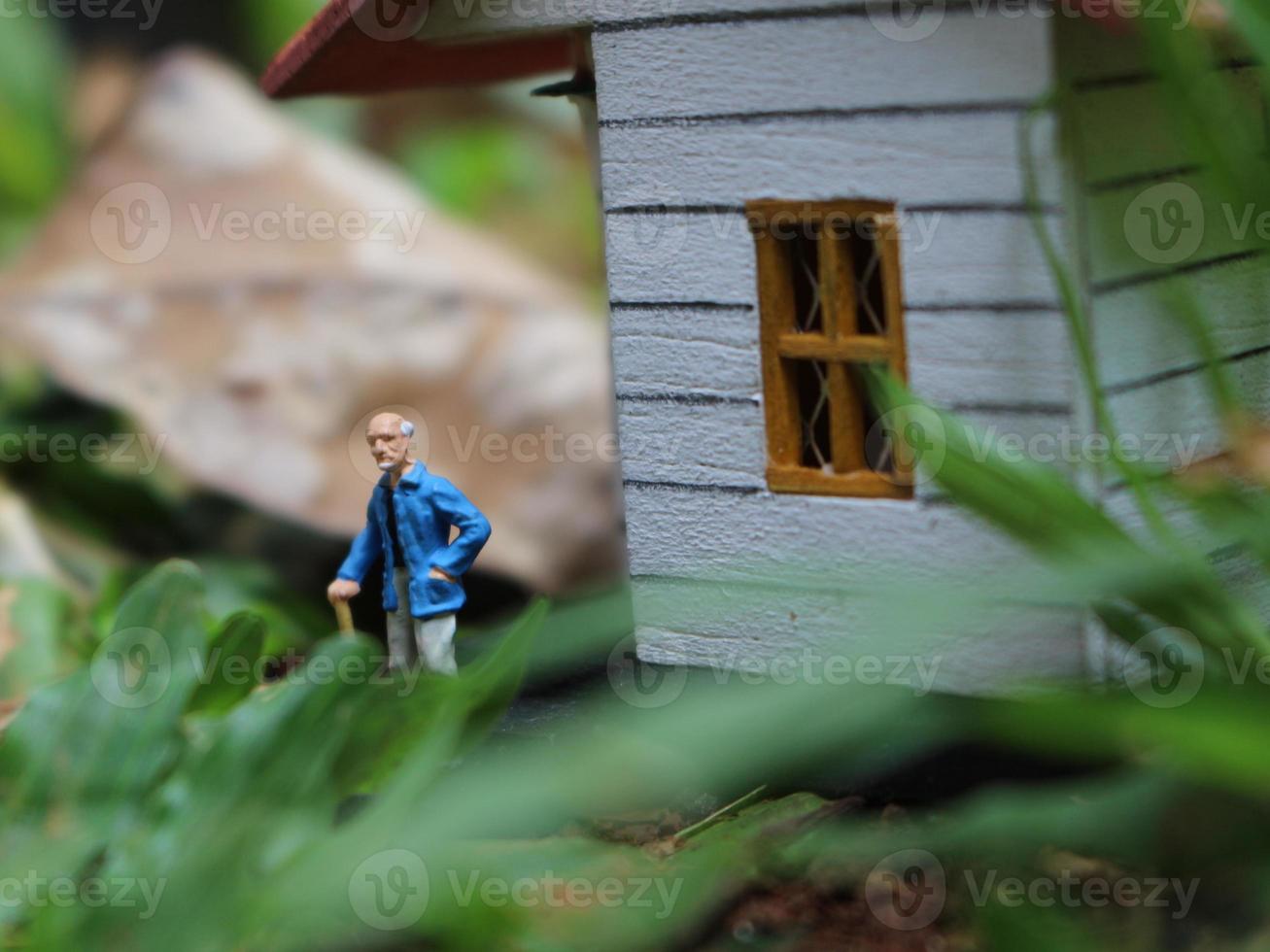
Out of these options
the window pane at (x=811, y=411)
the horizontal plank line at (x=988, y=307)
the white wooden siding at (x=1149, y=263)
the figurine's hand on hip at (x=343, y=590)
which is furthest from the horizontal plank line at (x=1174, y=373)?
the figurine's hand on hip at (x=343, y=590)

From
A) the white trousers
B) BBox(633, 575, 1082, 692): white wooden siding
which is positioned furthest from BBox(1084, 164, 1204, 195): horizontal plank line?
the white trousers

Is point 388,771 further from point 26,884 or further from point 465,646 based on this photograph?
point 465,646

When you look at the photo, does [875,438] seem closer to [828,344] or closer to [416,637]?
[828,344]

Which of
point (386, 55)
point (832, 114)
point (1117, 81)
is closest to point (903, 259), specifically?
point (832, 114)

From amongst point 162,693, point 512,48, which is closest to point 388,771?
point 162,693

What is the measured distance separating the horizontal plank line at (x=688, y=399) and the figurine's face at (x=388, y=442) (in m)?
0.28

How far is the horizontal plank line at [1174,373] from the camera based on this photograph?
1736 mm

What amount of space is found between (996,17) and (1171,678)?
2.14ft

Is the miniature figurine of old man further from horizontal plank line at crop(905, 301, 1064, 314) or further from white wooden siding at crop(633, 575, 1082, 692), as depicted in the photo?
horizontal plank line at crop(905, 301, 1064, 314)

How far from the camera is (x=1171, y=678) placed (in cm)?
152

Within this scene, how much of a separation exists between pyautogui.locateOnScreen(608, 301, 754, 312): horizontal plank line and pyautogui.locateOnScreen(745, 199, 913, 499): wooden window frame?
0.09 feet

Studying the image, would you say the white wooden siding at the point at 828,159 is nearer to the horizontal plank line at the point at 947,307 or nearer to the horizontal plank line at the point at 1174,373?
the horizontal plank line at the point at 947,307

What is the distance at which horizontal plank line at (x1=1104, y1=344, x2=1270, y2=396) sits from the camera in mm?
1736

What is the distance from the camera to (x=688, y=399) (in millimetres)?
1955
